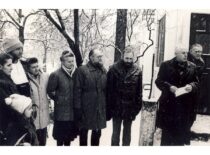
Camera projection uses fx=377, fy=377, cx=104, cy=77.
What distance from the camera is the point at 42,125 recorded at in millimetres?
4234

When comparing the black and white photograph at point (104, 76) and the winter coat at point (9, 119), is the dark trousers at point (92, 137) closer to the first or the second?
the black and white photograph at point (104, 76)

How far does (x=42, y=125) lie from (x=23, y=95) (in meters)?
0.42

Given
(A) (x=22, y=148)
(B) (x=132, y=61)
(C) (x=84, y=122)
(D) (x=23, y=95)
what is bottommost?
(A) (x=22, y=148)

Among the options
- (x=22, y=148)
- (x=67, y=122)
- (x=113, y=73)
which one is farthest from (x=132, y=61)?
(x=22, y=148)

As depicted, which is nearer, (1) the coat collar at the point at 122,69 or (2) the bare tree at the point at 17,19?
(1) the coat collar at the point at 122,69

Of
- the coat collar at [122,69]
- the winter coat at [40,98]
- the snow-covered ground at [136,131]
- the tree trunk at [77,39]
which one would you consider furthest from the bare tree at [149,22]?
the winter coat at [40,98]

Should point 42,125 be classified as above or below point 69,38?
below

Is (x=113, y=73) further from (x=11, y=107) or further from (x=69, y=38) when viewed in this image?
(x=11, y=107)

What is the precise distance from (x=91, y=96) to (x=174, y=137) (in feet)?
3.90

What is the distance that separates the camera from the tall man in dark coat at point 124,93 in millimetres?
4285

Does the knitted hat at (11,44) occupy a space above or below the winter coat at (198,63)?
above

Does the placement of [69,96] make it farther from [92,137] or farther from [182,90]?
[182,90]

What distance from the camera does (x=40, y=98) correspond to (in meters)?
4.22

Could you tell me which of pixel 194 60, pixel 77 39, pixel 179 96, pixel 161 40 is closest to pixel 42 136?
pixel 77 39
